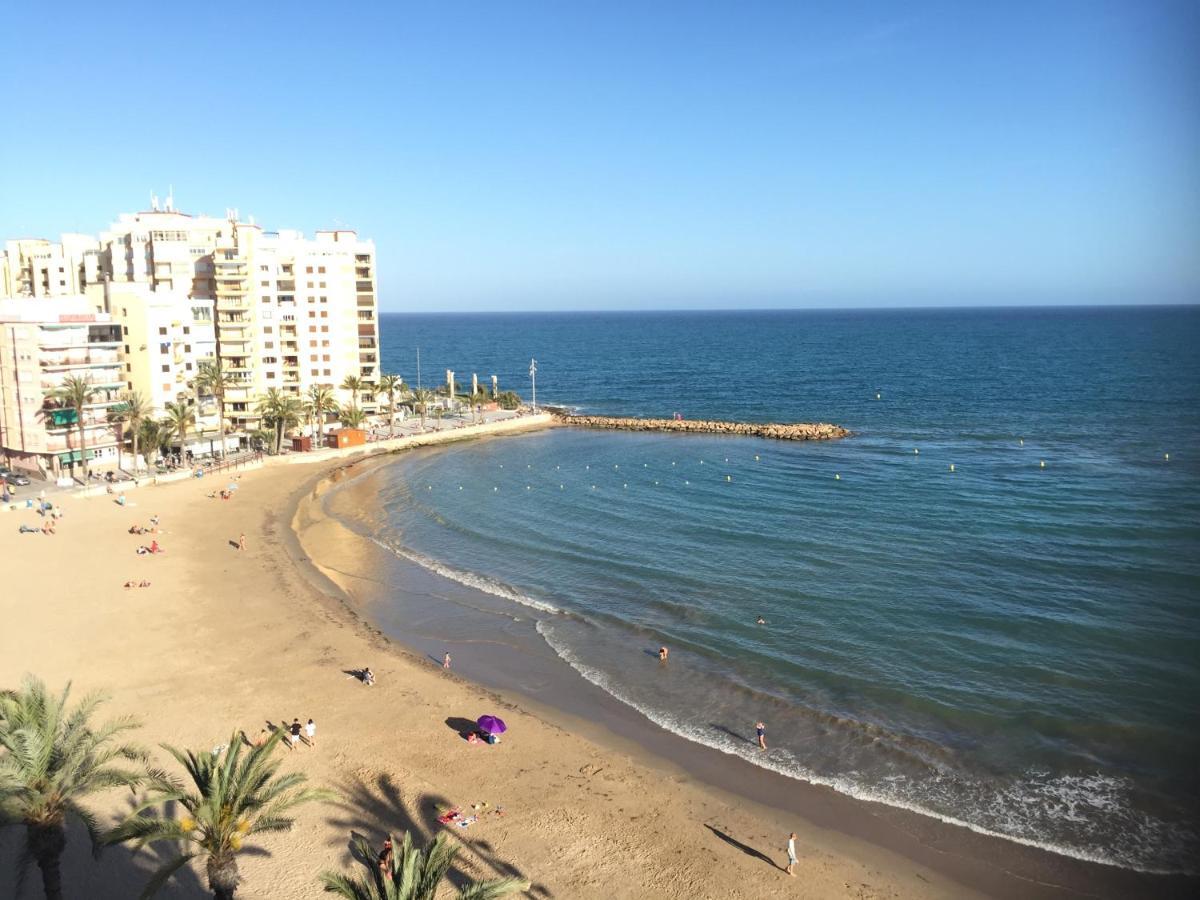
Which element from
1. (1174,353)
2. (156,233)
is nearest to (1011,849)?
(156,233)

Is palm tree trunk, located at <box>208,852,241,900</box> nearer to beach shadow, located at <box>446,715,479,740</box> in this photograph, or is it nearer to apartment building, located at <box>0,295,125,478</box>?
beach shadow, located at <box>446,715,479,740</box>

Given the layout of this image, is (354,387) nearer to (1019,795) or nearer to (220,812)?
(220,812)

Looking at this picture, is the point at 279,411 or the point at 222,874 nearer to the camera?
the point at 222,874

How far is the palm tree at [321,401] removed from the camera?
91.5 m

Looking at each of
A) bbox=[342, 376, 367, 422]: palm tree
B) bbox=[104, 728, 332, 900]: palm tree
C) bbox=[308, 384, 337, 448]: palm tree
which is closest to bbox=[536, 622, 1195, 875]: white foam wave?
bbox=[104, 728, 332, 900]: palm tree

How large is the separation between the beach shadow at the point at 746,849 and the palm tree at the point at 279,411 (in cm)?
7068

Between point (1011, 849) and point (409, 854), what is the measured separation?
19510mm

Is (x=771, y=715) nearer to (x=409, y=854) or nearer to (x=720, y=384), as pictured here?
(x=409, y=854)

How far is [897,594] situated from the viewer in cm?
4619

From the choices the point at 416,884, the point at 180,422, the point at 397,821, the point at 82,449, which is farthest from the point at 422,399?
the point at 416,884

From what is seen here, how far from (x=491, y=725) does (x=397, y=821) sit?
5.63 metres

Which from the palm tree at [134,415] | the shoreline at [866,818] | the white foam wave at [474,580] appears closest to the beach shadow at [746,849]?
the shoreline at [866,818]

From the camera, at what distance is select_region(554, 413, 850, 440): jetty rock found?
100 meters

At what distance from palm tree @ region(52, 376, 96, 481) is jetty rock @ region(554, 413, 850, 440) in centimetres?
5852
